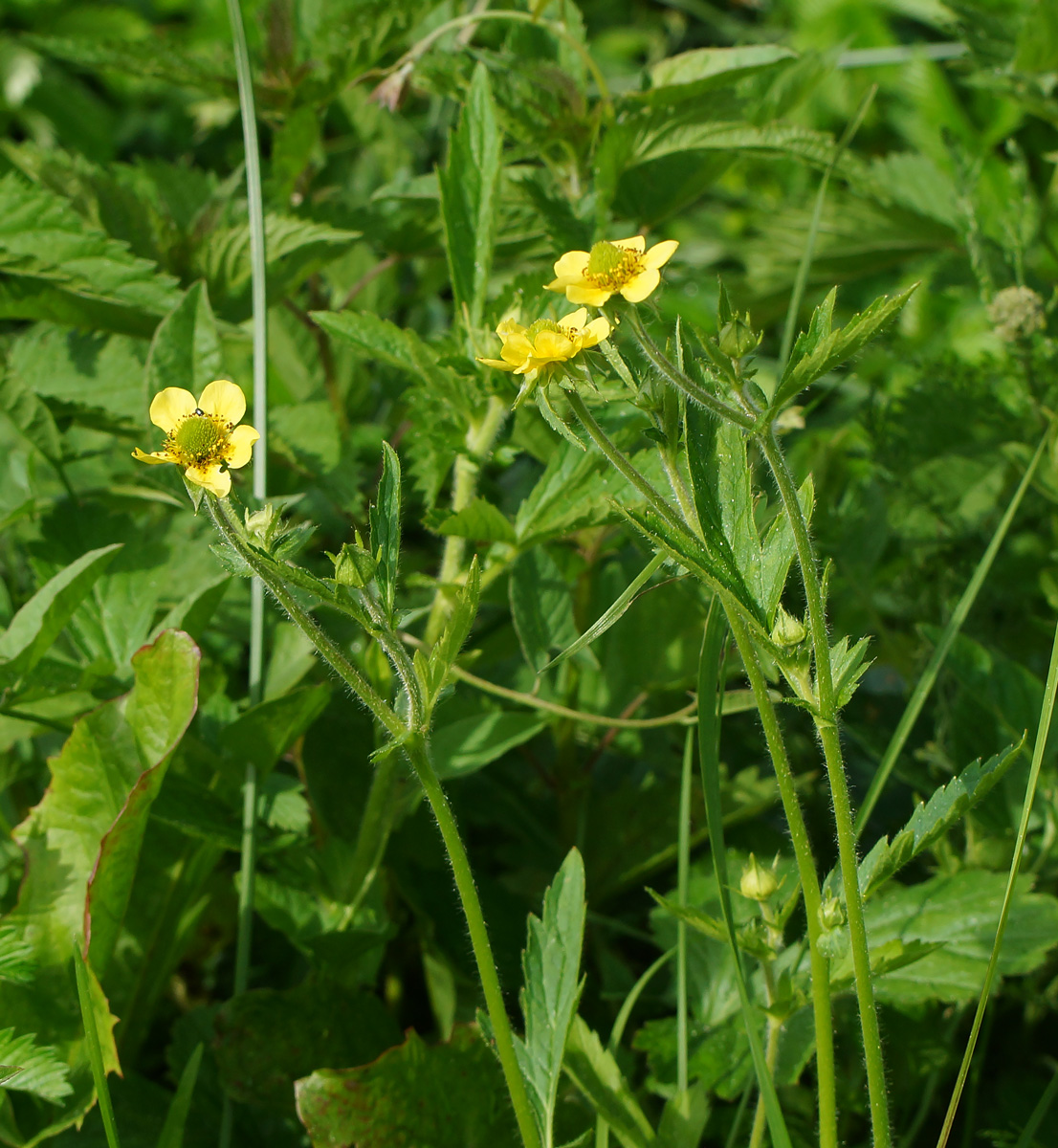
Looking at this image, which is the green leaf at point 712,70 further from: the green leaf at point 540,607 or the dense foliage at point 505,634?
the green leaf at point 540,607

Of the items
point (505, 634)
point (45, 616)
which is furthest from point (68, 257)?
point (505, 634)

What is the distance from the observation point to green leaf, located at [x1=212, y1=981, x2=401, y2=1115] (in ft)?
3.62

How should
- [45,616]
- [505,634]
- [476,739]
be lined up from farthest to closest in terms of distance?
1. [505,634]
2. [476,739]
3. [45,616]

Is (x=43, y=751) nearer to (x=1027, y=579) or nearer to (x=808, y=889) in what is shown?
(x=808, y=889)

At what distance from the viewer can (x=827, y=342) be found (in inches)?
28.5

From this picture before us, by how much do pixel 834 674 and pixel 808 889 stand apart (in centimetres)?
16

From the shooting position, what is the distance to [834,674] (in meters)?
0.83

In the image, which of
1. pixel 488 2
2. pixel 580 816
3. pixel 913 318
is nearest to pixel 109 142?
pixel 488 2

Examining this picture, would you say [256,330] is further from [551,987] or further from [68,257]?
[551,987]

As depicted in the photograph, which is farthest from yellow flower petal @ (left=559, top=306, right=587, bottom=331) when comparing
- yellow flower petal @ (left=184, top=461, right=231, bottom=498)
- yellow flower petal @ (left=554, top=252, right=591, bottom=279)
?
yellow flower petal @ (left=184, top=461, right=231, bottom=498)

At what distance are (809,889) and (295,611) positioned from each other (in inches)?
16.5

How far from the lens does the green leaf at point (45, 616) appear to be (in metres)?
1.08

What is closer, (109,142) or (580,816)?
(580,816)

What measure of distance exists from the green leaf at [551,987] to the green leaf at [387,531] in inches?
11.5
